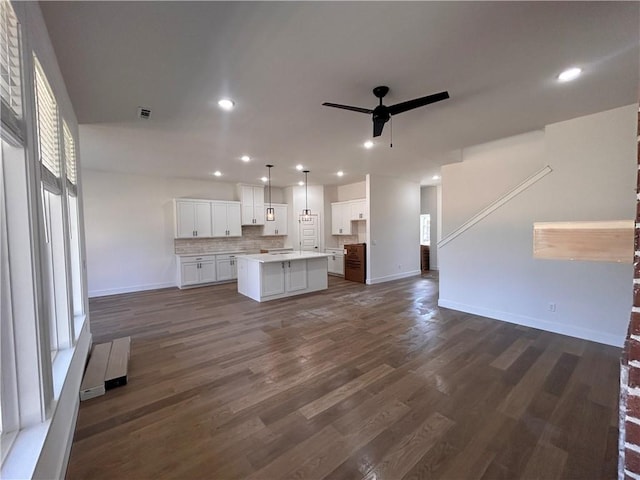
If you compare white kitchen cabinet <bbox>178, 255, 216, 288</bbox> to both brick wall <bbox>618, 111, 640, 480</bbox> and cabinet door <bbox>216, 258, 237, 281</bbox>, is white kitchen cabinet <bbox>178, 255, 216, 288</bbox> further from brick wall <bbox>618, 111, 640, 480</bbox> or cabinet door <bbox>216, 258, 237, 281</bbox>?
brick wall <bbox>618, 111, 640, 480</bbox>

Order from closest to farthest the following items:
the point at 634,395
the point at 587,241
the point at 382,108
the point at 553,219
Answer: the point at 587,241, the point at 634,395, the point at 382,108, the point at 553,219

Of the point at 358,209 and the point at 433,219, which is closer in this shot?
the point at 358,209

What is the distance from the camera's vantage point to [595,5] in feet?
5.73

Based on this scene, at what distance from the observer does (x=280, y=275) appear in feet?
18.9

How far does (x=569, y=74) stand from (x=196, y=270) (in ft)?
24.4

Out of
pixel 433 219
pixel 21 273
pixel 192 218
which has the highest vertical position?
pixel 192 218

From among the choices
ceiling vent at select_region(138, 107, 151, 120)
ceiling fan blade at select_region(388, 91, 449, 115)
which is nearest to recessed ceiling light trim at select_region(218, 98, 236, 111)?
ceiling vent at select_region(138, 107, 151, 120)

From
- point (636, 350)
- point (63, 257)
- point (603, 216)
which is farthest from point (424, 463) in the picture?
point (603, 216)

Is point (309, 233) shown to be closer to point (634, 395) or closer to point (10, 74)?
point (10, 74)

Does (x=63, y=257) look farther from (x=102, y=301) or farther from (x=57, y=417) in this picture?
(x=102, y=301)

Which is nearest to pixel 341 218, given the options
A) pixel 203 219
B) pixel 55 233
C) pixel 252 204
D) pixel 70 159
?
pixel 252 204

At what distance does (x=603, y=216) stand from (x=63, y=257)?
585 cm

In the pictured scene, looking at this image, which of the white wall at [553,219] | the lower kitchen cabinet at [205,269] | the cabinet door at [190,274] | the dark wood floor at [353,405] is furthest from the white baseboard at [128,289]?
the white wall at [553,219]

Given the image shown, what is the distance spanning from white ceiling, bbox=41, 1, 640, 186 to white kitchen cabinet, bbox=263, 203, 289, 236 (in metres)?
4.59
